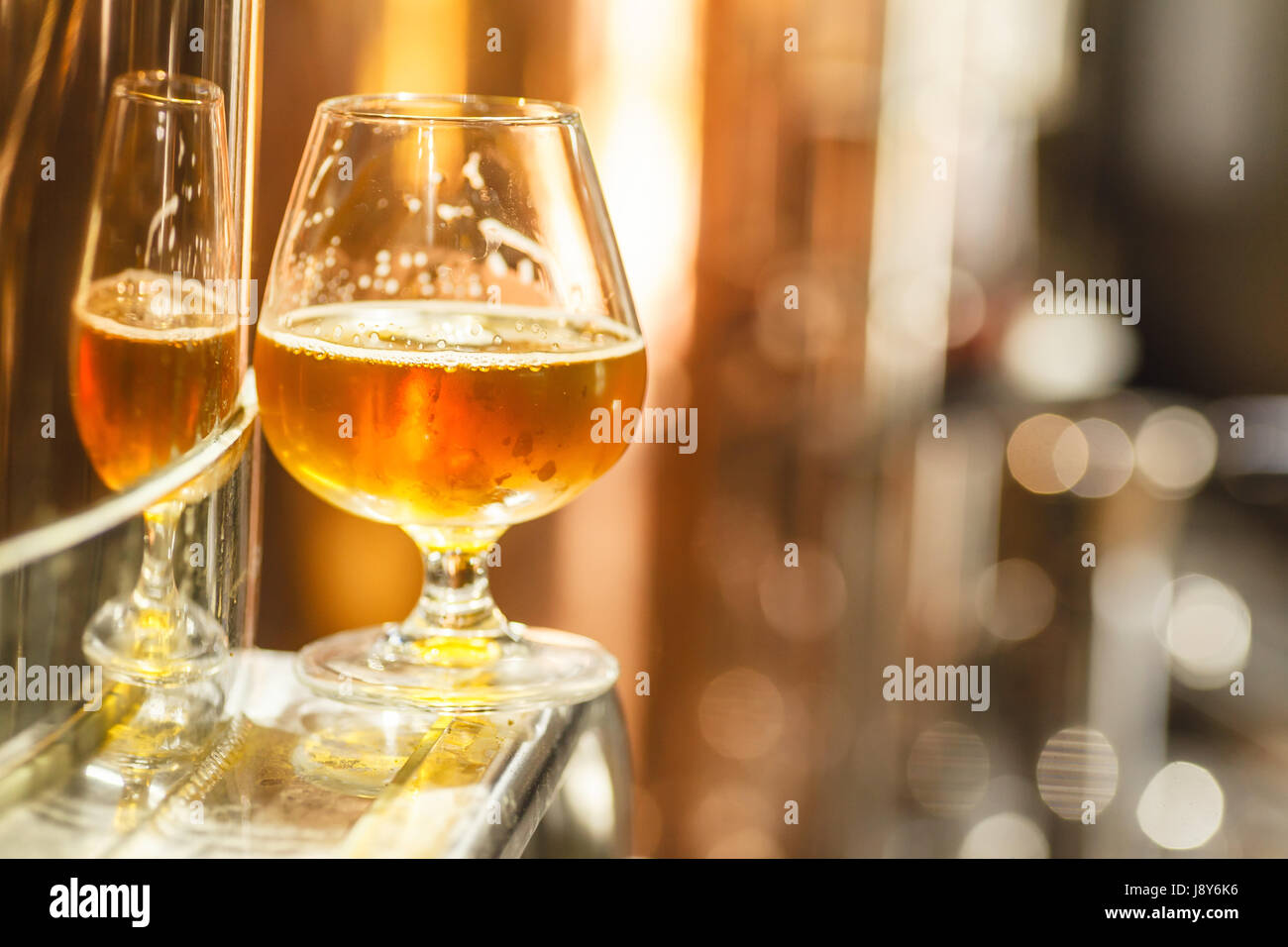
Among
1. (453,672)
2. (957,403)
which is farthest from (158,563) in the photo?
(957,403)

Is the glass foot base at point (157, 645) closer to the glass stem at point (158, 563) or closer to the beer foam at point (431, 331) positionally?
the glass stem at point (158, 563)

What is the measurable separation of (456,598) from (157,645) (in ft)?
0.48

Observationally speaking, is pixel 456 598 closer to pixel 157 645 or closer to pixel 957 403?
pixel 157 645

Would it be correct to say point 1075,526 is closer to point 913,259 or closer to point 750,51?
point 913,259

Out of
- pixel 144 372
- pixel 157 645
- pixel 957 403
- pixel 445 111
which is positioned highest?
pixel 445 111

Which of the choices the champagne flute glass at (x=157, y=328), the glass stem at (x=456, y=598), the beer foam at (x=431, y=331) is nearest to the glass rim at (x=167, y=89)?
the champagne flute glass at (x=157, y=328)

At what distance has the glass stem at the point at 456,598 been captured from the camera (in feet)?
2.07

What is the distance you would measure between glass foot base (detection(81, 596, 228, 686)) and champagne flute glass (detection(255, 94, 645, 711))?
65 mm

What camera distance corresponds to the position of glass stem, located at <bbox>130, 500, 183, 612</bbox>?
0.51 metres

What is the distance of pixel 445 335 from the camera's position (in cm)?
60

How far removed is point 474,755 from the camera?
53cm

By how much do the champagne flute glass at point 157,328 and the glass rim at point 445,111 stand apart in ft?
0.25

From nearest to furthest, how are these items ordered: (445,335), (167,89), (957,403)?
(167,89), (445,335), (957,403)
